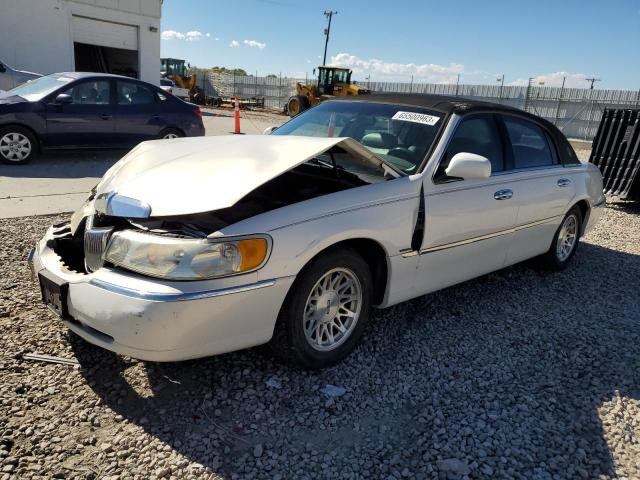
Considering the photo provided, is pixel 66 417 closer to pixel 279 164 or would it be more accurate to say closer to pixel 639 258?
pixel 279 164

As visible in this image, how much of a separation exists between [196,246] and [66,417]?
1053 millimetres

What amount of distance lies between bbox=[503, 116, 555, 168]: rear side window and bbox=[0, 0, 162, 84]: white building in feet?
58.6

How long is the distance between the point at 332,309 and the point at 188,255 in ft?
3.22

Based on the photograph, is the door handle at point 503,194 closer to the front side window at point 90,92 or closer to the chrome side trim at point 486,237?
the chrome side trim at point 486,237

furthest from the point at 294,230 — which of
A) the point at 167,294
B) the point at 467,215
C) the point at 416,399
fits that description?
the point at 467,215

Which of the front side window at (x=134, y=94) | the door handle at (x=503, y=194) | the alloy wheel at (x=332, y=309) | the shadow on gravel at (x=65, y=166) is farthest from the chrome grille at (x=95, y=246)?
the front side window at (x=134, y=94)

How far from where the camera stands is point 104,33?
18.5 metres

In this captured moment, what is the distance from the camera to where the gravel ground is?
2285 millimetres

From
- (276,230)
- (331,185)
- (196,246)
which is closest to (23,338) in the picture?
(196,246)

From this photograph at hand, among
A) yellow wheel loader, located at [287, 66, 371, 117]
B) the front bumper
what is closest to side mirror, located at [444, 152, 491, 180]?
the front bumper

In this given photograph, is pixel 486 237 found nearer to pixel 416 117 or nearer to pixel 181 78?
pixel 416 117

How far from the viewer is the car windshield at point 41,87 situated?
829cm

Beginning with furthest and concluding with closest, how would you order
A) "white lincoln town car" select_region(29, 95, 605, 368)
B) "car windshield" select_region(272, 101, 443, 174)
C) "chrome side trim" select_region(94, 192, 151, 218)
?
"car windshield" select_region(272, 101, 443, 174)
"chrome side trim" select_region(94, 192, 151, 218)
"white lincoln town car" select_region(29, 95, 605, 368)

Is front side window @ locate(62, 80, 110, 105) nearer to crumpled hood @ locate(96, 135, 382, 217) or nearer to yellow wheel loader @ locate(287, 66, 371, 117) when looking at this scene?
crumpled hood @ locate(96, 135, 382, 217)
